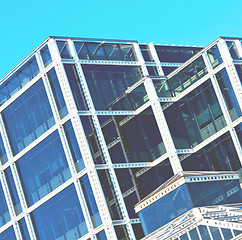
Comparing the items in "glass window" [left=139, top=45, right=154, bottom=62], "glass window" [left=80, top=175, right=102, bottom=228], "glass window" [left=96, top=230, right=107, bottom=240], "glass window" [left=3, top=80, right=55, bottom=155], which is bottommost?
"glass window" [left=96, top=230, right=107, bottom=240]

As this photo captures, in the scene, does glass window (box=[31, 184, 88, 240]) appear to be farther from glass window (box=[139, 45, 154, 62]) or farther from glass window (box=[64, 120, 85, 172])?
glass window (box=[139, 45, 154, 62])

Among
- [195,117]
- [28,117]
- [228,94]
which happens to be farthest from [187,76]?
[28,117]

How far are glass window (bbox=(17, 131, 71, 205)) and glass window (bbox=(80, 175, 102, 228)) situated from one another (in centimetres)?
173

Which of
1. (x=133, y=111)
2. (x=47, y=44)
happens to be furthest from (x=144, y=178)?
(x=47, y=44)

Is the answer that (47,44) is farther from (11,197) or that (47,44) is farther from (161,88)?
(11,197)

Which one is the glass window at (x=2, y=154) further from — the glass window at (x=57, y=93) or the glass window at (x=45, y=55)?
the glass window at (x=45, y=55)

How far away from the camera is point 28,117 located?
53500 millimetres

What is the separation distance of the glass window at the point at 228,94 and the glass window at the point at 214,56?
0.75 m

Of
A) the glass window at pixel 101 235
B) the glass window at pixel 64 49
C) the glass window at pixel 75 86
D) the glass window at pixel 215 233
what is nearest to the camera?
the glass window at pixel 215 233

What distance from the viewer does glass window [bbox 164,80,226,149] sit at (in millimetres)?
48844

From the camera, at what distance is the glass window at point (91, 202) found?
4862cm

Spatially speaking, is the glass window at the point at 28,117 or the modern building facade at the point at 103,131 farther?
the glass window at the point at 28,117

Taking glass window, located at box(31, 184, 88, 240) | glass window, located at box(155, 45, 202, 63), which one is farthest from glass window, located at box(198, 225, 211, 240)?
glass window, located at box(155, 45, 202, 63)

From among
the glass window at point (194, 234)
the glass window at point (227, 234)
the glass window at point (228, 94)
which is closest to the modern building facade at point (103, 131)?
the glass window at point (228, 94)
